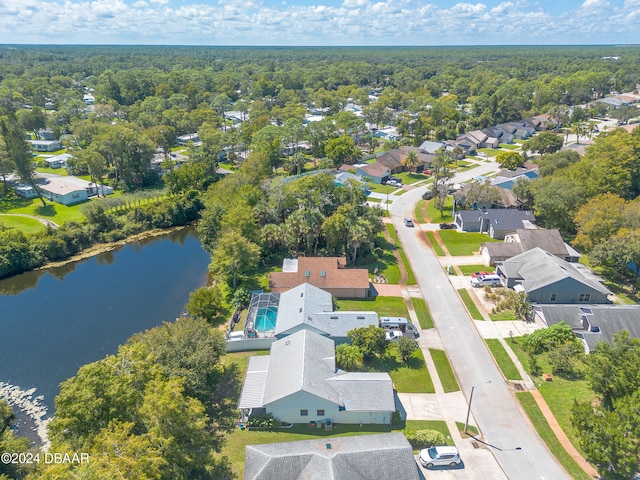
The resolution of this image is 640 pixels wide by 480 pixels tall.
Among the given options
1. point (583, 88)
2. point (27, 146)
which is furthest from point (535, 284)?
point (583, 88)

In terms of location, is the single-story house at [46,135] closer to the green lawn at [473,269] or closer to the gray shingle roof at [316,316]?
the gray shingle roof at [316,316]

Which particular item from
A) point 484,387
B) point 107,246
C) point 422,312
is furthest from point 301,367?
point 107,246

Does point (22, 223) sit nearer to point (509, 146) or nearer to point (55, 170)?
point (55, 170)

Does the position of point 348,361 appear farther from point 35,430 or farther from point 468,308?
point 35,430

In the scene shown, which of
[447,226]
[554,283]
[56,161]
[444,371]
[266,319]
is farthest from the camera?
[56,161]

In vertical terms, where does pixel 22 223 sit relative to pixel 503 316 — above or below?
below

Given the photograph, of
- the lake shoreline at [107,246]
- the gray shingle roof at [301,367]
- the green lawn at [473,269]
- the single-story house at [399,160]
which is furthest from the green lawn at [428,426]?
the single-story house at [399,160]
